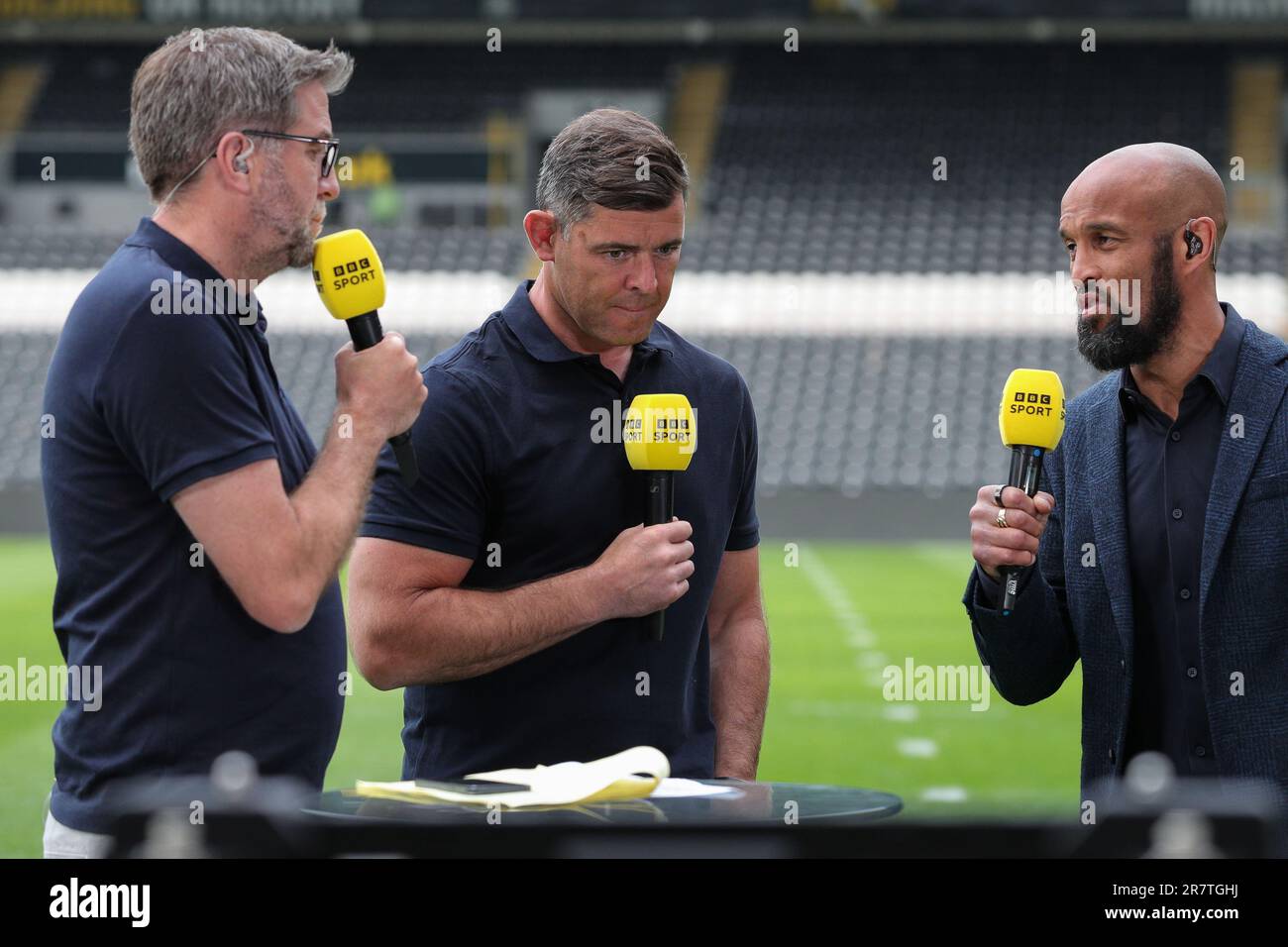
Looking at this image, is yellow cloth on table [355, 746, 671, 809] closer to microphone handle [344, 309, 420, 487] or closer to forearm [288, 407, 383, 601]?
forearm [288, 407, 383, 601]

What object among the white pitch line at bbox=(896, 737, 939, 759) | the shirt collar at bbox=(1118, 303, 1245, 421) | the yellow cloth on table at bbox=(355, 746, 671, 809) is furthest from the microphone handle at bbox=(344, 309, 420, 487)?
the white pitch line at bbox=(896, 737, 939, 759)

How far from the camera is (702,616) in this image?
109 inches

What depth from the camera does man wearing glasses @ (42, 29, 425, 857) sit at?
7.05 feet

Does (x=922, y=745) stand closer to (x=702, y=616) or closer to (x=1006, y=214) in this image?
(x=702, y=616)

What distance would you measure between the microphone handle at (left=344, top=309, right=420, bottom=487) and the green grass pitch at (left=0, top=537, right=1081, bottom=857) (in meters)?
2.75

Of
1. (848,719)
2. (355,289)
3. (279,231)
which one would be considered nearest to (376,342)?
(355,289)

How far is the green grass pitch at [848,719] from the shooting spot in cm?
684

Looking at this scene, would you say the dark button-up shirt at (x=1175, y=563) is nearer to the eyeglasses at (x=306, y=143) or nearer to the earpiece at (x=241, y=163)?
the eyeglasses at (x=306, y=143)

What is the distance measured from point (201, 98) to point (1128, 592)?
1640 mm

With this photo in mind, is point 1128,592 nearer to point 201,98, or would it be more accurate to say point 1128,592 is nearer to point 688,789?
point 688,789

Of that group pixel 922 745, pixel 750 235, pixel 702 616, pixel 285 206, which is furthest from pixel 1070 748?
pixel 750 235
